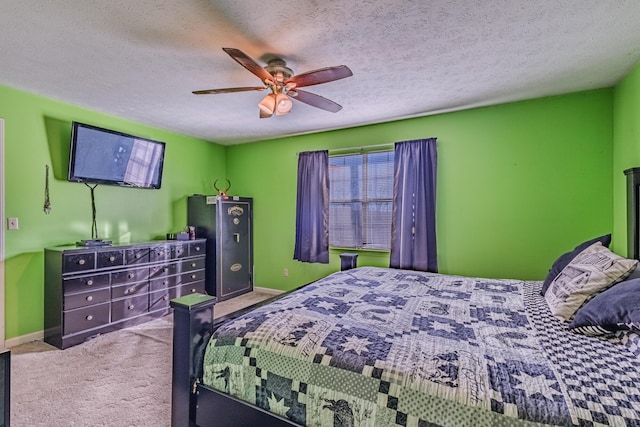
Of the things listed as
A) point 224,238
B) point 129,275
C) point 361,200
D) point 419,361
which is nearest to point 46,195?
point 129,275

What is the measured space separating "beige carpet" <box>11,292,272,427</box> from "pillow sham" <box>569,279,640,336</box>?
7.87ft

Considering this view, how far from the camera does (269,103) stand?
92.3 inches

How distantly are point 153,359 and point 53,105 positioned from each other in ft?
9.23

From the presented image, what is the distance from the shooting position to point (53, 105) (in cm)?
322

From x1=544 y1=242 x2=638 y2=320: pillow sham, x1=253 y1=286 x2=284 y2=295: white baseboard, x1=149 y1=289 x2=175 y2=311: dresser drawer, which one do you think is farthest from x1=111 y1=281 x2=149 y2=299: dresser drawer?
x1=544 y1=242 x2=638 y2=320: pillow sham

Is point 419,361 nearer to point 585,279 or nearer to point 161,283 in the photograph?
point 585,279

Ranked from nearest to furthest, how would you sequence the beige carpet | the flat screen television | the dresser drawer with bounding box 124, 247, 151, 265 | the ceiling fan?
1. the beige carpet
2. the ceiling fan
3. the flat screen television
4. the dresser drawer with bounding box 124, 247, 151, 265

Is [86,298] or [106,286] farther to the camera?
[106,286]

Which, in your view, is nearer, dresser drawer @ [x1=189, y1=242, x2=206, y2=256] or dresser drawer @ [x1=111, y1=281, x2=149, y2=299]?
dresser drawer @ [x1=111, y1=281, x2=149, y2=299]

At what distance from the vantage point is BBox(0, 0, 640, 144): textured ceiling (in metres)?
1.78

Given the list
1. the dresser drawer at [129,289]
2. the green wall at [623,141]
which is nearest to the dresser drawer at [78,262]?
the dresser drawer at [129,289]

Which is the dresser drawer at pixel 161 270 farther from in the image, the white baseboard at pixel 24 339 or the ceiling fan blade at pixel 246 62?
the ceiling fan blade at pixel 246 62

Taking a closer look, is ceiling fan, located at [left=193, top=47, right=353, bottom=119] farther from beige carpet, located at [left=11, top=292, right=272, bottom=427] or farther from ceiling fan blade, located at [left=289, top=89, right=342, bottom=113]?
beige carpet, located at [left=11, top=292, right=272, bottom=427]

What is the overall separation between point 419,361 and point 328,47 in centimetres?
204
